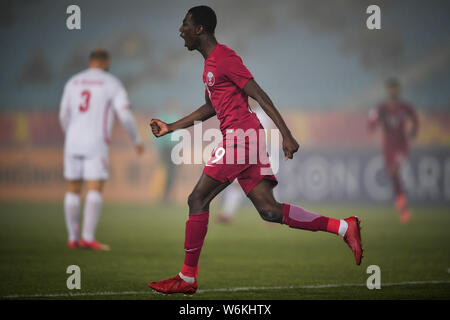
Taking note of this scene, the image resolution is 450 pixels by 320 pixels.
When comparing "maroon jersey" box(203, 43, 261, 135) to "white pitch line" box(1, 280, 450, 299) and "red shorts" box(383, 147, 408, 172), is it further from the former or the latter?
"red shorts" box(383, 147, 408, 172)

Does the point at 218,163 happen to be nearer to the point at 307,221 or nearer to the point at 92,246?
the point at 307,221

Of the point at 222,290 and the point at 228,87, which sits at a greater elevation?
the point at 228,87

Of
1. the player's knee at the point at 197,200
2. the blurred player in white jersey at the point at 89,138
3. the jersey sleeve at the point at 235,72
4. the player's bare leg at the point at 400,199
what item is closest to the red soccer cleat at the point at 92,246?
the blurred player in white jersey at the point at 89,138

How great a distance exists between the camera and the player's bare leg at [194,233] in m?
4.74

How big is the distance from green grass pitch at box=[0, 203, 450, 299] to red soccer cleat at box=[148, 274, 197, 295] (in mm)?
71

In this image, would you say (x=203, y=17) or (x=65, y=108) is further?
(x=65, y=108)

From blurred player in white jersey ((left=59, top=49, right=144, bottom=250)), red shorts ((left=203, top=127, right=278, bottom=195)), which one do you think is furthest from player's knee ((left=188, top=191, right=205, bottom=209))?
blurred player in white jersey ((left=59, top=49, right=144, bottom=250))

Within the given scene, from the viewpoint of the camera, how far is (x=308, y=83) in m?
21.3

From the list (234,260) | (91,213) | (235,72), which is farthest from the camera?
(91,213)

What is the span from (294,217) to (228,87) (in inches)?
39.7

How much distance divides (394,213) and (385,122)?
2164 millimetres

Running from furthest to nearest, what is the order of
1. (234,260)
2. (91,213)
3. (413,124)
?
(413,124), (91,213), (234,260)

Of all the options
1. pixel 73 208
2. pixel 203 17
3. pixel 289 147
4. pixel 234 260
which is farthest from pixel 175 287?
pixel 73 208

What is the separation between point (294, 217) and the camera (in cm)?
490
